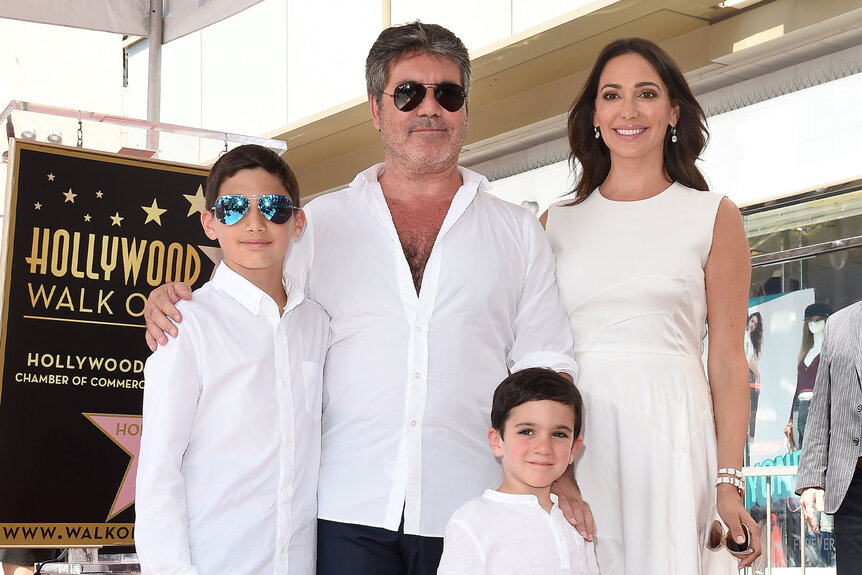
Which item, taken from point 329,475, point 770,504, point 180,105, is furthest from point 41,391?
point 180,105

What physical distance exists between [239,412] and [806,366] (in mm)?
3991

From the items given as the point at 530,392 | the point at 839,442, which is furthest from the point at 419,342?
the point at 839,442

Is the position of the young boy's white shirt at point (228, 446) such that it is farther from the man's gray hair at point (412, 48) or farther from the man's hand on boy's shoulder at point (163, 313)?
the man's gray hair at point (412, 48)

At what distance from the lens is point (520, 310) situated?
2936 millimetres

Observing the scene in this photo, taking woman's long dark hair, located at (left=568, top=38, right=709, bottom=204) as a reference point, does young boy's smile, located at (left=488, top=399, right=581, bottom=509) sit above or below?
below

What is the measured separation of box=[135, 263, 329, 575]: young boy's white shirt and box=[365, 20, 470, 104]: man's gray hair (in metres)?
0.81

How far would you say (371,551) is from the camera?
103 inches

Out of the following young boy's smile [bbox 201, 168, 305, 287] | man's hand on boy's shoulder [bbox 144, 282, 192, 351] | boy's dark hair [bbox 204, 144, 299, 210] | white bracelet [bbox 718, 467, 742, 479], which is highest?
boy's dark hair [bbox 204, 144, 299, 210]

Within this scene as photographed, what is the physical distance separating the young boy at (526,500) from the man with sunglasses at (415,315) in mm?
102

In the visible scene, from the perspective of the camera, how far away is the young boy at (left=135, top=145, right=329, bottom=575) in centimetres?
237

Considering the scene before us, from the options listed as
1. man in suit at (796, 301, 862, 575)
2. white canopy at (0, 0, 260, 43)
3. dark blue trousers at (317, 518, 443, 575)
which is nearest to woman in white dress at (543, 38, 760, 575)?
dark blue trousers at (317, 518, 443, 575)

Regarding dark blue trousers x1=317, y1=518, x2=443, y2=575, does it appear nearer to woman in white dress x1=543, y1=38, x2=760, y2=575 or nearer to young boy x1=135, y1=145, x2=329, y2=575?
young boy x1=135, y1=145, x2=329, y2=575

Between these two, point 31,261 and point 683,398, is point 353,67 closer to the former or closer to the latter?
→ point 31,261

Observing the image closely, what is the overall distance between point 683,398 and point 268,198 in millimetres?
1240
